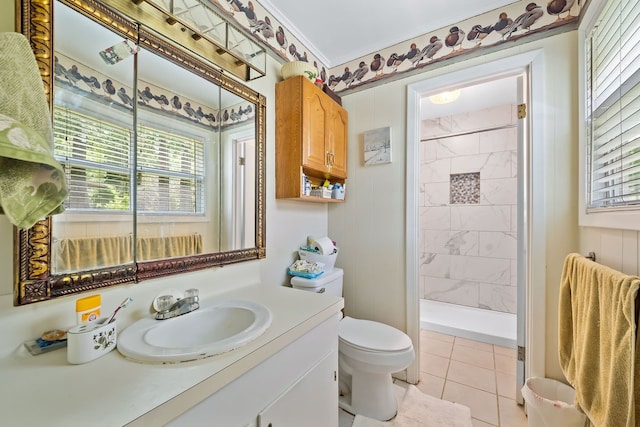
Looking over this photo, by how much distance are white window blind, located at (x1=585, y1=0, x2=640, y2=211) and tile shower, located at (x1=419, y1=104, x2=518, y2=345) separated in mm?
1502

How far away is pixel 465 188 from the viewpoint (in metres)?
2.86

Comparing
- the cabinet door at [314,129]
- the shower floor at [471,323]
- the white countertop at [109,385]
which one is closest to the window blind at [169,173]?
the white countertop at [109,385]

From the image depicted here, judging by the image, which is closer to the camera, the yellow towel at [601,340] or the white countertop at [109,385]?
the white countertop at [109,385]

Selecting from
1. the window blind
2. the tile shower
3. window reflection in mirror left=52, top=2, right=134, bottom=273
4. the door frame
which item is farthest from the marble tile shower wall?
window reflection in mirror left=52, top=2, right=134, bottom=273

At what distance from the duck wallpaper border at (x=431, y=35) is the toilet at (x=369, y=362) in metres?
1.54

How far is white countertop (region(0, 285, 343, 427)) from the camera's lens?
1.54ft

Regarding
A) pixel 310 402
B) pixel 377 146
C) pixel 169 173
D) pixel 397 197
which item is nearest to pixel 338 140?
pixel 377 146

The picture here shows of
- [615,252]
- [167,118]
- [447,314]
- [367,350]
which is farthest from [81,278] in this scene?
[447,314]

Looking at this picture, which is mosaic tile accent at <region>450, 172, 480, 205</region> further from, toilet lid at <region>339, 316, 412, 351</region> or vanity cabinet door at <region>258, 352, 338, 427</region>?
vanity cabinet door at <region>258, 352, 338, 427</region>

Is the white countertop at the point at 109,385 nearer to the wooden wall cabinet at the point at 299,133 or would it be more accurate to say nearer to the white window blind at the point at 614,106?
the wooden wall cabinet at the point at 299,133

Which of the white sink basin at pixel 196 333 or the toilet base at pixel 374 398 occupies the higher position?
the white sink basin at pixel 196 333

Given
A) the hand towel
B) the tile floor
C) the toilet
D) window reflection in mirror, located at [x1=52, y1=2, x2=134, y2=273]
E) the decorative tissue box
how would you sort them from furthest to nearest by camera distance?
1. the tile floor
2. the toilet
3. window reflection in mirror, located at [x1=52, y1=2, x2=134, y2=273]
4. the decorative tissue box
5. the hand towel

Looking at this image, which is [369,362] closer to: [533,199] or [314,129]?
[533,199]

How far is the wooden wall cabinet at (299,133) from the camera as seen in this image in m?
1.51
